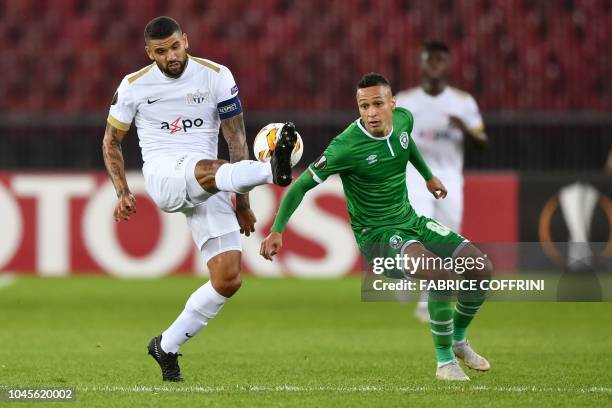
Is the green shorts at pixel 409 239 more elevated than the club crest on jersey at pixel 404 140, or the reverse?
the club crest on jersey at pixel 404 140

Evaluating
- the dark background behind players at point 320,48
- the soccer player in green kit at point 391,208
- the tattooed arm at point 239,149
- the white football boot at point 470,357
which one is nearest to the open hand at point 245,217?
the tattooed arm at point 239,149

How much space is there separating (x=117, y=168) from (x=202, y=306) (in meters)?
0.84

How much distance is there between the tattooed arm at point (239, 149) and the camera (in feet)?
20.9

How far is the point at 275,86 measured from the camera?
51.2 ft

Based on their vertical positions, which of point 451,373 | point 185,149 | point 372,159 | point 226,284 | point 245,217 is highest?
point 185,149

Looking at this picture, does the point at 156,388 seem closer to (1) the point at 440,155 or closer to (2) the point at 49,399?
(2) the point at 49,399

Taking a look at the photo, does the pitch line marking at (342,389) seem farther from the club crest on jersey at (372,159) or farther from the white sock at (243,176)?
the club crest on jersey at (372,159)

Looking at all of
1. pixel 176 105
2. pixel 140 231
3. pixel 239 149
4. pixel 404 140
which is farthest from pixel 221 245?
pixel 140 231

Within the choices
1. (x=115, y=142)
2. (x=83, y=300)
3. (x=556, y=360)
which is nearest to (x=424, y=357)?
(x=556, y=360)

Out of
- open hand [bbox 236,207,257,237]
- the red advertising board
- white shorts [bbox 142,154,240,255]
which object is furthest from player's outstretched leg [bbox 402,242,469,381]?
the red advertising board

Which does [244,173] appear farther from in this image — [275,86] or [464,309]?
[275,86]

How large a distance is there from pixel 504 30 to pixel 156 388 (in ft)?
35.0

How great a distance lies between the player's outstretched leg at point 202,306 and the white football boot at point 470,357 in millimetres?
1265

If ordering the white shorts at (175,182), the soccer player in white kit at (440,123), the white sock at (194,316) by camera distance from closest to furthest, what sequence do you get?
the white shorts at (175,182) < the white sock at (194,316) < the soccer player in white kit at (440,123)
